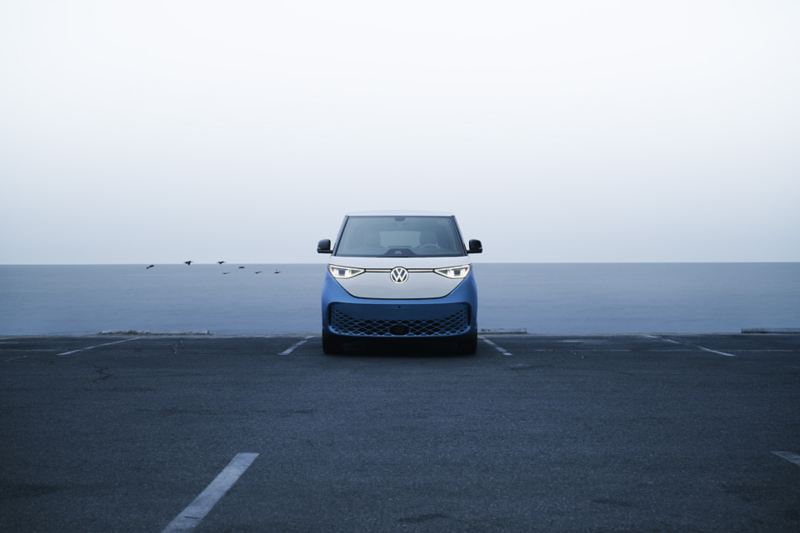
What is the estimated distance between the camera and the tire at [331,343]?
460 inches

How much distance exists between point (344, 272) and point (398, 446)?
6.19m

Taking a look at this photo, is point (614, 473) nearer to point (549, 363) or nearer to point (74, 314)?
point (549, 363)

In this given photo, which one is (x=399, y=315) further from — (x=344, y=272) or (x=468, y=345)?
(x=468, y=345)

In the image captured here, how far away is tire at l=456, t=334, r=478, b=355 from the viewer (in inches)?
468

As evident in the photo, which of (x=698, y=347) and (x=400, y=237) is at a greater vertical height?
(x=400, y=237)

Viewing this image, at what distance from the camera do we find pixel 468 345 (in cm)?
1200

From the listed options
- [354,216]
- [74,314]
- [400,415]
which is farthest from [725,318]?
[400,415]

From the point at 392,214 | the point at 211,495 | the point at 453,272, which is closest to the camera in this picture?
the point at 211,495

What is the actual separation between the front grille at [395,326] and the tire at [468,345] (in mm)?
406

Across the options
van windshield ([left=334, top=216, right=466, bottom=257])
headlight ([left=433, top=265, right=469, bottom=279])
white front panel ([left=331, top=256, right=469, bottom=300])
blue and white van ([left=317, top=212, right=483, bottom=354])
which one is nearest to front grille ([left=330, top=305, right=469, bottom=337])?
blue and white van ([left=317, top=212, right=483, bottom=354])

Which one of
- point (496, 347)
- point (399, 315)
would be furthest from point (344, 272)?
point (496, 347)

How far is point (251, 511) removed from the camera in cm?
409

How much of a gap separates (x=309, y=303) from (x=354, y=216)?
76.1 m

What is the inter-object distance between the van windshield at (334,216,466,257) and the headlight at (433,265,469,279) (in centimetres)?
36
